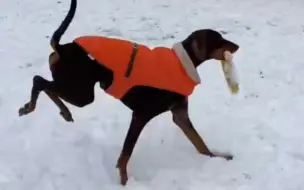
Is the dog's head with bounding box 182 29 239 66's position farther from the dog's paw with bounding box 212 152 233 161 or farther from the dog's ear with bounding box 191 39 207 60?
the dog's paw with bounding box 212 152 233 161

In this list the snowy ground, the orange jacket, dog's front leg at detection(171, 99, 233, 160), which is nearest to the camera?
the orange jacket

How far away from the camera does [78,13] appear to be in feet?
24.8

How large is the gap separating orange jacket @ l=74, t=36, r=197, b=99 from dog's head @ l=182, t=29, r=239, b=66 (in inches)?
5.1

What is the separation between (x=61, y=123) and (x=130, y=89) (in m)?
1.07

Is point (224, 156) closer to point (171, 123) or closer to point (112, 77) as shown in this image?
point (171, 123)

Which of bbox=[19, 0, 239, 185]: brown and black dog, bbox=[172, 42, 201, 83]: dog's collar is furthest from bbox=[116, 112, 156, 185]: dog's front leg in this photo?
bbox=[172, 42, 201, 83]: dog's collar

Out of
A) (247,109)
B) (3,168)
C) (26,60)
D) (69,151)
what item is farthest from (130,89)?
(26,60)

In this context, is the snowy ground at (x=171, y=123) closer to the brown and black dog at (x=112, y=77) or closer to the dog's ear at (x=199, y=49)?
the brown and black dog at (x=112, y=77)

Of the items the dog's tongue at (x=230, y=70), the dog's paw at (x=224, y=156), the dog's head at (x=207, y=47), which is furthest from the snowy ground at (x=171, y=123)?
the dog's head at (x=207, y=47)

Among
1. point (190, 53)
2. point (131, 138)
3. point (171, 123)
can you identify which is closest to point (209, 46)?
point (190, 53)

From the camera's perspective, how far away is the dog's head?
4.24 m

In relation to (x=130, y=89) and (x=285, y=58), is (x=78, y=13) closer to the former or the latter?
(x=285, y=58)

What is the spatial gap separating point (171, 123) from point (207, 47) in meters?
1.02

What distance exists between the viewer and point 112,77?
421 centimetres
